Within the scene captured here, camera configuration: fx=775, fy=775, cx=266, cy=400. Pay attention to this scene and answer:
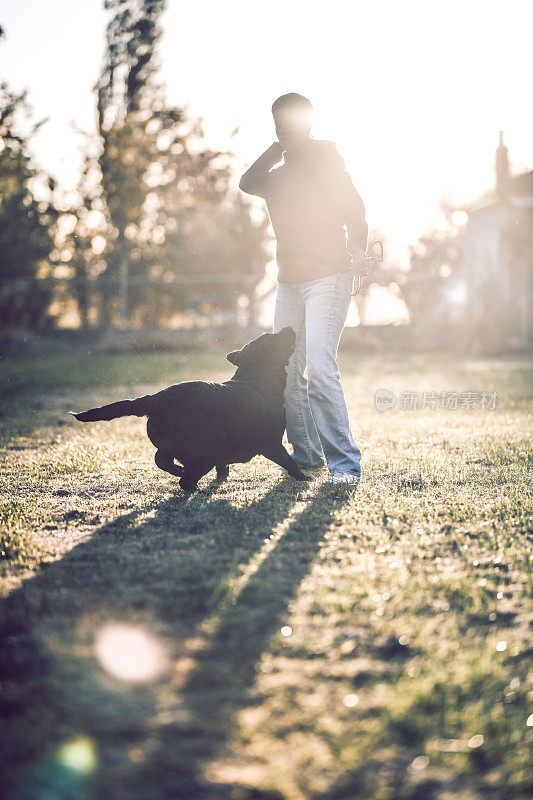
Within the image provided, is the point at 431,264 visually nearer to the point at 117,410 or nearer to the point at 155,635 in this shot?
the point at 117,410

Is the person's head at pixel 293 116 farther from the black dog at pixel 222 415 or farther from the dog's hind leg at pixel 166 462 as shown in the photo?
the dog's hind leg at pixel 166 462

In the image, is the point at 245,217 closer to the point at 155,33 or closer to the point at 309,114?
the point at 155,33

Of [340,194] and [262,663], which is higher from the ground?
[340,194]

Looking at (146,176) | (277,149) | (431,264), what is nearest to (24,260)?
(146,176)

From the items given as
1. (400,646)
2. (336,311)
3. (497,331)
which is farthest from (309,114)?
(497,331)

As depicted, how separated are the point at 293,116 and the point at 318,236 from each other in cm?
68

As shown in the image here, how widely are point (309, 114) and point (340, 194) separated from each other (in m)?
0.49

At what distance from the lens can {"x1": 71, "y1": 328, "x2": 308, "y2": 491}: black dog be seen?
3.78 m

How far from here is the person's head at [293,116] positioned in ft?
14.3

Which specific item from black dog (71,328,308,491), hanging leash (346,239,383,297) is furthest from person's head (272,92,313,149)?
black dog (71,328,308,491)

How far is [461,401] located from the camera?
8.93m

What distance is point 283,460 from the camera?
14.4ft

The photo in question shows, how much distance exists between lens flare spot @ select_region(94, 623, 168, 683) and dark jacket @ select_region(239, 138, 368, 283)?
2750 millimetres

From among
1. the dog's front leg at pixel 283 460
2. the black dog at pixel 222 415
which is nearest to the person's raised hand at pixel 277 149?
the black dog at pixel 222 415
